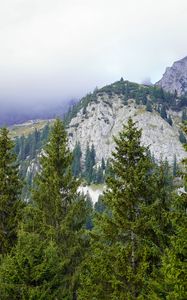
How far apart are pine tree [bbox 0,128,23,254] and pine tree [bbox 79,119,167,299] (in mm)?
8638

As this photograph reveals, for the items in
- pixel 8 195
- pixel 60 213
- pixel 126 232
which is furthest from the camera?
pixel 8 195

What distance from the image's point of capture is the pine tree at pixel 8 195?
105 ft

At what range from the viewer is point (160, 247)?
2269 centimetres

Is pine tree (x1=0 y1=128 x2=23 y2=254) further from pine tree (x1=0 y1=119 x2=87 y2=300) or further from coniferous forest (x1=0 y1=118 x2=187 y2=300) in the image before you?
coniferous forest (x1=0 y1=118 x2=187 y2=300)

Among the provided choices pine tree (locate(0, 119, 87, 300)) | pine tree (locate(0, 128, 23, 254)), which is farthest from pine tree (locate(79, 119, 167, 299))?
pine tree (locate(0, 128, 23, 254))

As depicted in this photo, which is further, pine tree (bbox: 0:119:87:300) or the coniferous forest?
pine tree (bbox: 0:119:87:300)

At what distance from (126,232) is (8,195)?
12487 millimetres

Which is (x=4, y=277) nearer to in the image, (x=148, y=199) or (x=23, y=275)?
(x=23, y=275)

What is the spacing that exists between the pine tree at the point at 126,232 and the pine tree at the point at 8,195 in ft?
28.3

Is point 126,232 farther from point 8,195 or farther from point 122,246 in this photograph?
point 8,195

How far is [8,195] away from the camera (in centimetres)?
3278

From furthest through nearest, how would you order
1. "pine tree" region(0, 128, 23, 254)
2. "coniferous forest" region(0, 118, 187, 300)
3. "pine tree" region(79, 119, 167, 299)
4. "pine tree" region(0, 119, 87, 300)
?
"pine tree" region(0, 128, 23, 254) < "pine tree" region(0, 119, 87, 300) < "pine tree" region(79, 119, 167, 299) < "coniferous forest" region(0, 118, 187, 300)

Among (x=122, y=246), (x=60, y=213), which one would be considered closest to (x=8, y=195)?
(x=60, y=213)

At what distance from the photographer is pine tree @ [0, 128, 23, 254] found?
31.9 metres
